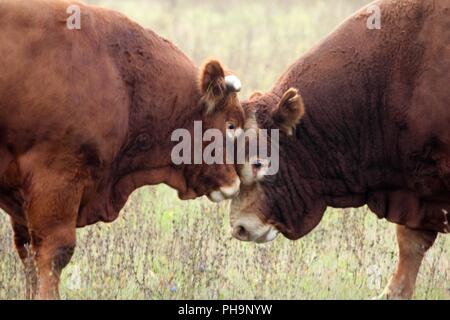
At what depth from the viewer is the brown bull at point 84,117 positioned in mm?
6480

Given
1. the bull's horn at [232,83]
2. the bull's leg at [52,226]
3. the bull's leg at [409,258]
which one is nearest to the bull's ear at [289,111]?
the bull's horn at [232,83]

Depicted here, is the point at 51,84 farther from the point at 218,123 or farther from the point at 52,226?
the point at 218,123

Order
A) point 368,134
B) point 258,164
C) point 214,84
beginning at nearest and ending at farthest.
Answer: point 214,84 < point 368,134 < point 258,164

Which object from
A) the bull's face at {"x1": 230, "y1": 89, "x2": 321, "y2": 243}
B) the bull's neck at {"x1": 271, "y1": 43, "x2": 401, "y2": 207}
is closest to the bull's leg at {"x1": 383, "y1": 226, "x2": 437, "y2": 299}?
the bull's neck at {"x1": 271, "y1": 43, "x2": 401, "y2": 207}

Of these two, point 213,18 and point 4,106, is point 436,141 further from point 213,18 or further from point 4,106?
point 213,18

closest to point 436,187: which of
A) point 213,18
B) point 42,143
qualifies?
point 42,143

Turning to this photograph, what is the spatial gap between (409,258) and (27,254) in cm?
255

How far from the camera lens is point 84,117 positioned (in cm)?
660

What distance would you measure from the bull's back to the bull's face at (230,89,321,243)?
48.3 inches

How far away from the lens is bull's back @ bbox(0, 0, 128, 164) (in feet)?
21.2

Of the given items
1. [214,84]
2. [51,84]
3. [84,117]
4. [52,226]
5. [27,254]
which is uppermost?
[214,84]

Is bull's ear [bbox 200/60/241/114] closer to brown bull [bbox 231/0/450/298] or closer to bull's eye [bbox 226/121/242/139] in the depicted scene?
bull's eye [bbox 226/121/242/139]

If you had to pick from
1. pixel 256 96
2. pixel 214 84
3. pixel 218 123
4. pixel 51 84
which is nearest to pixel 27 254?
pixel 51 84

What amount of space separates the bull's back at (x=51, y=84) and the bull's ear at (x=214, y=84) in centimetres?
65
